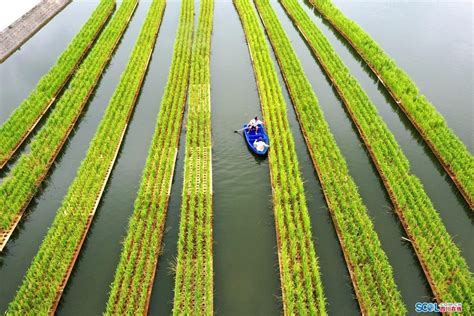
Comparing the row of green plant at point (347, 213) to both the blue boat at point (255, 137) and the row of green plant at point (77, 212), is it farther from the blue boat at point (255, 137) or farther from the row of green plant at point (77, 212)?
the row of green plant at point (77, 212)

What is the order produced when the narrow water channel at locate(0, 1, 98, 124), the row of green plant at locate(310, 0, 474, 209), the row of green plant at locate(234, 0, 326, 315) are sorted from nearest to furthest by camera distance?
the row of green plant at locate(234, 0, 326, 315)
the row of green plant at locate(310, 0, 474, 209)
the narrow water channel at locate(0, 1, 98, 124)

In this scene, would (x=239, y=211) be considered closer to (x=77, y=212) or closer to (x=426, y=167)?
(x=77, y=212)

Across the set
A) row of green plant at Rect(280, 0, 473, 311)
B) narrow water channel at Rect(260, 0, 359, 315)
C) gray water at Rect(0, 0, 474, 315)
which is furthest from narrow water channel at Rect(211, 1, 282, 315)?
row of green plant at Rect(280, 0, 473, 311)

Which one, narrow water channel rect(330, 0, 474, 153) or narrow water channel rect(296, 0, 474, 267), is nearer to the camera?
narrow water channel rect(296, 0, 474, 267)

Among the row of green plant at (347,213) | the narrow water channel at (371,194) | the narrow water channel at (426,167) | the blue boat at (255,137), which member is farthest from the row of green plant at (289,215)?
the narrow water channel at (426,167)

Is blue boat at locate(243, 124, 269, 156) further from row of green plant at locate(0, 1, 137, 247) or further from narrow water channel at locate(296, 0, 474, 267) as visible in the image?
row of green plant at locate(0, 1, 137, 247)

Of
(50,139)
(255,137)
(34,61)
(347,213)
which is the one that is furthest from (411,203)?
(34,61)
